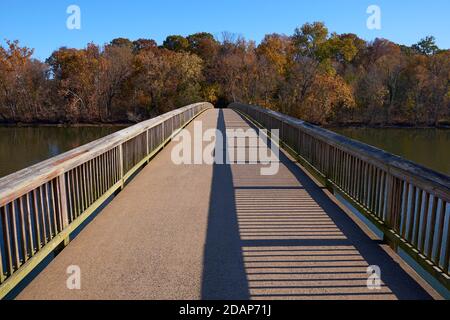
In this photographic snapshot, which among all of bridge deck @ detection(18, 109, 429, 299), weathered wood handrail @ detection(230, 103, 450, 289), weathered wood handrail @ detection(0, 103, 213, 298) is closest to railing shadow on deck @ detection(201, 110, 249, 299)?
bridge deck @ detection(18, 109, 429, 299)

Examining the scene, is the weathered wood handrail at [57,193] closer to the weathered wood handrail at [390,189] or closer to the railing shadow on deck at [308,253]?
the railing shadow on deck at [308,253]

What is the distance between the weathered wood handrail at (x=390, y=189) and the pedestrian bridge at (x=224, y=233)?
0.02m

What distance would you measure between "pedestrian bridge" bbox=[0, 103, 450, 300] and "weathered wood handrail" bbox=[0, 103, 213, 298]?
0.7 inches

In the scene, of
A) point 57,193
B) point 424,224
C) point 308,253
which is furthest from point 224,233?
point 424,224

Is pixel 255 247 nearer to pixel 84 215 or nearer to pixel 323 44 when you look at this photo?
pixel 84 215

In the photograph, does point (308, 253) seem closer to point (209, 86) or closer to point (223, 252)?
point (223, 252)

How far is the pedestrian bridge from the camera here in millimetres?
3441

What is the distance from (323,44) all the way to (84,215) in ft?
240

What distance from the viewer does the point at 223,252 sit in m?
4.23

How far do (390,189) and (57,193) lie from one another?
343cm

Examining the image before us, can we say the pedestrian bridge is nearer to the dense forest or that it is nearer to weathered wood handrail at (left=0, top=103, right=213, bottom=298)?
weathered wood handrail at (left=0, top=103, right=213, bottom=298)

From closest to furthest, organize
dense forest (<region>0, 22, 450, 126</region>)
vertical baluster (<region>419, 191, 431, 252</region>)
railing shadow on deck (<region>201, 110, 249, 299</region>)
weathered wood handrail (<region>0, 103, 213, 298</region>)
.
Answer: weathered wood handrail (<region>0, 103, 213, 298</region>) → railing shadow on deck (<region>201, 110, 249, 299</region>) → vertical baluster (<region>419, 191, 431, 252</region>) → dense forest (<region>0, 22, 450, 126</region>)

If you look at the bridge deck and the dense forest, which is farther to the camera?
the dense forest

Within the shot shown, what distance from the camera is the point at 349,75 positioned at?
71125mm
